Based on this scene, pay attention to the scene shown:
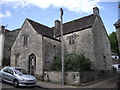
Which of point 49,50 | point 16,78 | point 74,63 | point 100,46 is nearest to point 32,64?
point 49,50

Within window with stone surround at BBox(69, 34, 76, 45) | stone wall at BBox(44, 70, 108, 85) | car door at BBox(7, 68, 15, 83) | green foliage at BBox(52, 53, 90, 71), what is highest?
window with stone surround at BBox(69, 34, 76, 45)

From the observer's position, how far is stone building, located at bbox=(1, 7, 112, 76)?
65.6 ft

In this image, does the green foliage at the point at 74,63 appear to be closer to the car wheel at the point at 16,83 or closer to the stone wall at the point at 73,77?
the stone wall at the point at 73,77

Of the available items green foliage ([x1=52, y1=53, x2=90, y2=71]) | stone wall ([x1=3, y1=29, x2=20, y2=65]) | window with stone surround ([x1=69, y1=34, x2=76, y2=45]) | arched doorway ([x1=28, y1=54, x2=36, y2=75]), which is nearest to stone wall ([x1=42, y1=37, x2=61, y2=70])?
green foliage ([x1=52, y1=53, x2=90, y2=71])

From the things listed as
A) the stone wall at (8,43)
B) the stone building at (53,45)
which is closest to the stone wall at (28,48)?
the stone building at (53,45)

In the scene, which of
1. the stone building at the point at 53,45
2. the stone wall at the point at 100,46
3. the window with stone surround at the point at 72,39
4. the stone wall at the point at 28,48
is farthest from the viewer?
the window with stone surround at the point at 72,39

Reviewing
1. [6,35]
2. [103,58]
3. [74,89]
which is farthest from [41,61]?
[6,35]

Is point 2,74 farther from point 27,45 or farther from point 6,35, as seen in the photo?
point 6,35

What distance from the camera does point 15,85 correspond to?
11977 millimetres

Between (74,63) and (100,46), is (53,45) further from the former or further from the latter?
(100,46)

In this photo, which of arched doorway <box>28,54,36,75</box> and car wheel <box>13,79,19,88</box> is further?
arched doorway <box>28,54,36,75</box>

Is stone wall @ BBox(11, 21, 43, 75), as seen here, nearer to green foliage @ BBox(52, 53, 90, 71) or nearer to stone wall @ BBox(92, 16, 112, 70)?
green foliage @ BBox(52, 53, 90, 71)

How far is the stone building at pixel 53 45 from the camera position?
20.0 m

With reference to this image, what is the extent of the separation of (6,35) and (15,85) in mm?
20379
